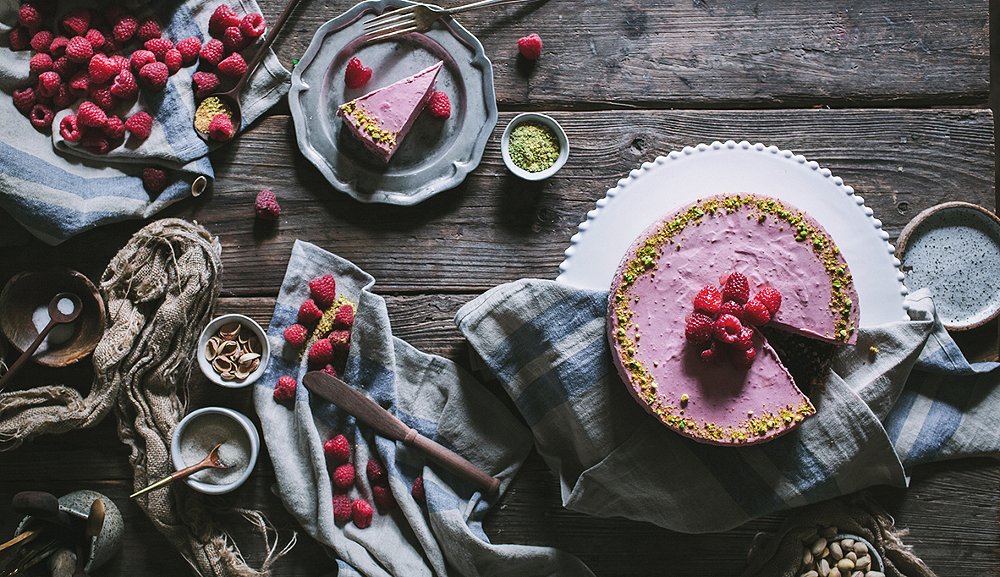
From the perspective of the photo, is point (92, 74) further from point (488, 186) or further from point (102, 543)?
point (102, 543)

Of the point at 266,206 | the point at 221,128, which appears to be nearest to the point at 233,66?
the point at 221,128

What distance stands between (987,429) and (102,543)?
276 centimetres

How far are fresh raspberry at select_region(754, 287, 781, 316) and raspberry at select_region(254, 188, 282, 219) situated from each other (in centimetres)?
151

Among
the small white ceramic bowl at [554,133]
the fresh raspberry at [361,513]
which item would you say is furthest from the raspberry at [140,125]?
the fresh raspberry at [361,513]

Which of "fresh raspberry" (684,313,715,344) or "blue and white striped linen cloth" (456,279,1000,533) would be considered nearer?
"fresh raspberry" (684,313,715,344)

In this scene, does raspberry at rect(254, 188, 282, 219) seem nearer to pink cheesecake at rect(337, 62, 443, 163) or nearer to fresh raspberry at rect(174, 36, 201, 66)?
fresh raspberry at rect(174, 36, 201, 66)

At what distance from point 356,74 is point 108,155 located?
0.82 metres

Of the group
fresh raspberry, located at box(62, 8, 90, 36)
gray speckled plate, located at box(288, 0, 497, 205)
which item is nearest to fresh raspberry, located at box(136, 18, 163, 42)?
fresh raspberry, located at box(62, 8, 90, 36)

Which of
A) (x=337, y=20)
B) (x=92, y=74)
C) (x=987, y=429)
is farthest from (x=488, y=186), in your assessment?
(x=987, y=429)

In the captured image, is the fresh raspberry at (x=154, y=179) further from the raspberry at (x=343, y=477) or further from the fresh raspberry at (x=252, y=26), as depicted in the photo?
the fresh raspberry at (x=252, y=26)

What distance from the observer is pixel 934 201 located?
2.68 meters

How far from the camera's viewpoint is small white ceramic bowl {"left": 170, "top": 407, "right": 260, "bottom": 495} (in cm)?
246

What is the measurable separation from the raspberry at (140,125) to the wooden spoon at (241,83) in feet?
0.47

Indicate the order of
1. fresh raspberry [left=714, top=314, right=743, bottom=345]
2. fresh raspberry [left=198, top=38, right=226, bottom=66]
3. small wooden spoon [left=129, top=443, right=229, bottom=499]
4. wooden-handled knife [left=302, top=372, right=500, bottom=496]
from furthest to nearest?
fresh raspberry [left=198, top=38, right=226, bottom=66], wooden-handled knife [left=302, top=372, right=500, bottom=496], small wooden spoon [left=129, top=443, right=229, bottom=499], fresh raspberry [left=714, top=314, right=743, bottom=345]
